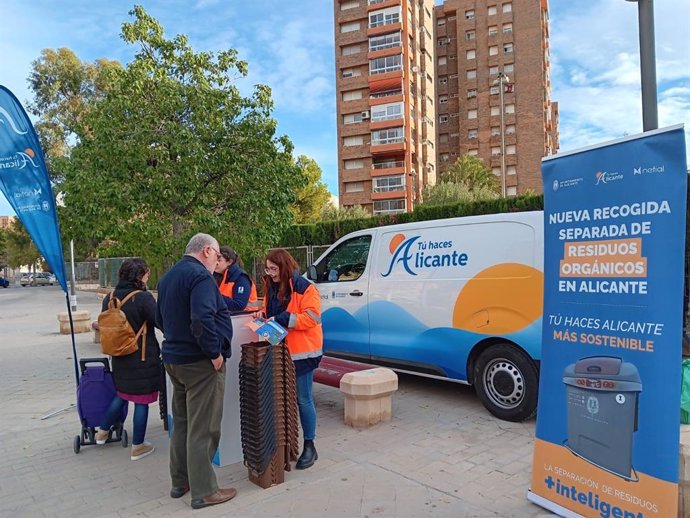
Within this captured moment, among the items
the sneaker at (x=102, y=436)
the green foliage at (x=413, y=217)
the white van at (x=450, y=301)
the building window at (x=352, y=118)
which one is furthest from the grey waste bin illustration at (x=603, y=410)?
the building window at (x=352, y=118)

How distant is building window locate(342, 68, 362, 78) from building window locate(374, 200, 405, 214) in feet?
46.5

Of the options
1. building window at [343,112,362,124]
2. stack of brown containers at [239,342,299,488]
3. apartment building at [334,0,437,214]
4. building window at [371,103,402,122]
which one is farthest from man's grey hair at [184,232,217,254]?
building window at [343,112,362,124]

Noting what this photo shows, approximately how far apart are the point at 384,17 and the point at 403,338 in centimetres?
5636

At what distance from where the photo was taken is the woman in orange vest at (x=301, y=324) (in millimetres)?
4234

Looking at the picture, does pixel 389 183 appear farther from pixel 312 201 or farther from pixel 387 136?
pixel 312 201

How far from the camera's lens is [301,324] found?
166 inches

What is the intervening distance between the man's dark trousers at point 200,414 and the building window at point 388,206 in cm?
5298

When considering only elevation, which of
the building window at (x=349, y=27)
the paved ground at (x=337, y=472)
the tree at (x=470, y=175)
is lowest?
the paved ground at (x=337, y=472)

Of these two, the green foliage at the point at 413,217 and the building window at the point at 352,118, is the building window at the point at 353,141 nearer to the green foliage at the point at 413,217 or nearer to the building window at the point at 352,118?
the building window at the point at 352,118

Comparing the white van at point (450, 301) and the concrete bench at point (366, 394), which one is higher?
the white van at point (450, 301)

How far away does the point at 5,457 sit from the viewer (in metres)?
4.91

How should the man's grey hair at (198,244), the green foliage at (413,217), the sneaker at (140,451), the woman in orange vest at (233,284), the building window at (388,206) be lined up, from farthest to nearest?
1. the building window at (388,206)
2. the green foliage at (413,217)
3. the woman in orange vest at (233,284)
4. the sneaker at (140,451)
5. the man's grey hair at (198,244)

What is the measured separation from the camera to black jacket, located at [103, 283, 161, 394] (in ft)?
15.0

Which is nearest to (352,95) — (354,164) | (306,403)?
(354,164)
